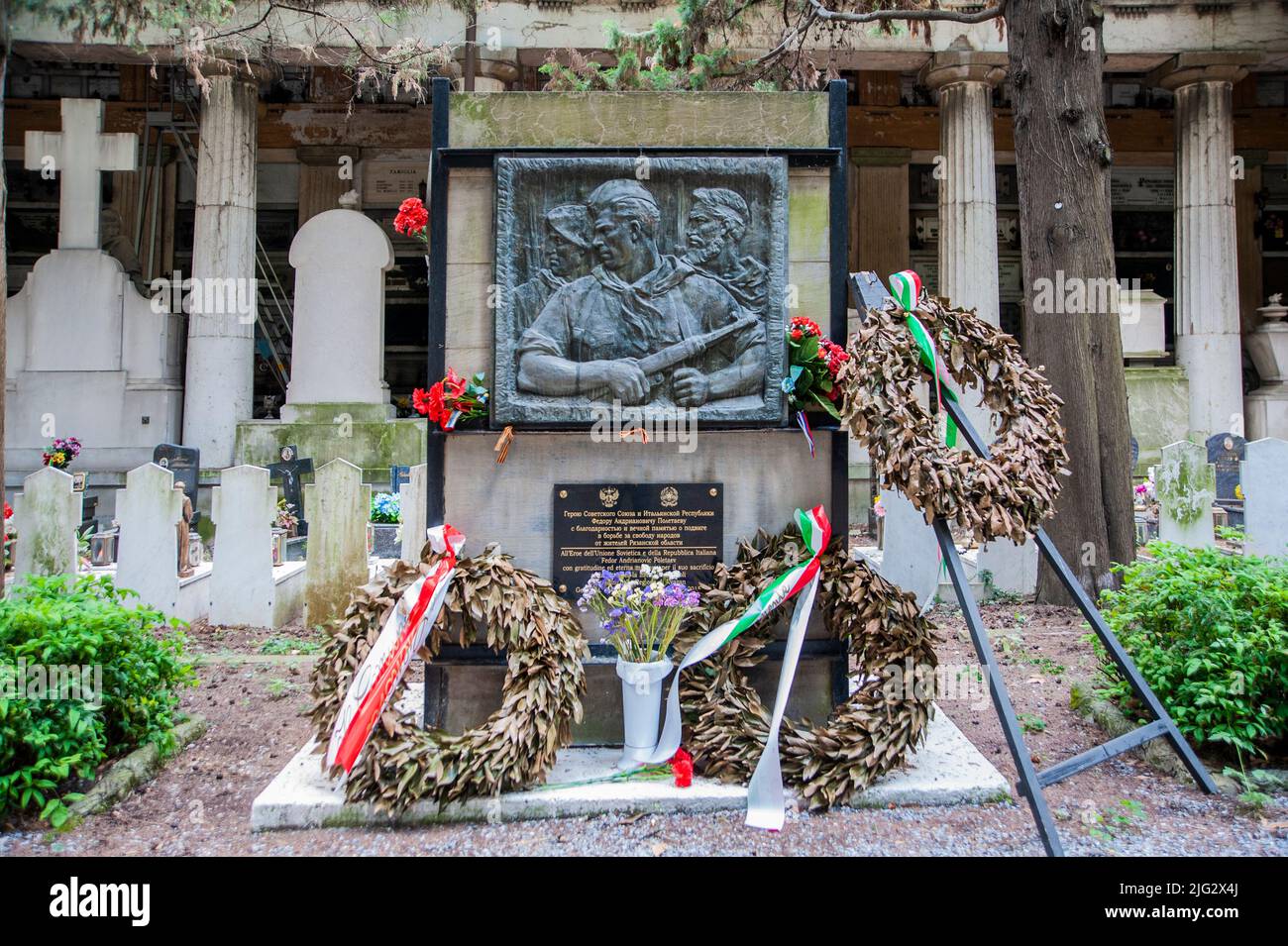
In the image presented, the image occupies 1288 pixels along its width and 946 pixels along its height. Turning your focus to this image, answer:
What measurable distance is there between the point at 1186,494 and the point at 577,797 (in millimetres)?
7616

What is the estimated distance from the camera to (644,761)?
175 inches

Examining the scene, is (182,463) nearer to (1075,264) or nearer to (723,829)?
(723,829)

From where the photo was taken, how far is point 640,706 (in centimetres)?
451

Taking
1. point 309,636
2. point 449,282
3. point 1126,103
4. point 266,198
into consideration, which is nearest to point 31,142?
point 266,198

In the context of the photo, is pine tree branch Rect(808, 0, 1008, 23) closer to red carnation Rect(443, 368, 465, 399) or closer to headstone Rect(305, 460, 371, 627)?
red carnation Rect(443, 368, 465, 399)

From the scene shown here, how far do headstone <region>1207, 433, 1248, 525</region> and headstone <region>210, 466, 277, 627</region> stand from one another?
37.1 feet

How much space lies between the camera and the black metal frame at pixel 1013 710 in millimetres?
3590

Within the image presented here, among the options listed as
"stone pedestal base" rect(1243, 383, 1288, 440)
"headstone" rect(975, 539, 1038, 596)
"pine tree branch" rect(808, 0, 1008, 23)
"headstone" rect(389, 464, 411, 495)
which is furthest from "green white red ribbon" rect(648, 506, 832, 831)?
"stone pedestal base" rect(1243, 383, 1288, 440)

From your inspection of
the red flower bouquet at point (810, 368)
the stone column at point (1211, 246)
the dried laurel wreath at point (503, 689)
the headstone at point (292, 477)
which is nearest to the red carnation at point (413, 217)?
the dried laurel wreath at point (503, 689)

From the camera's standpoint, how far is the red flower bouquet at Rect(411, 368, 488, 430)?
15.5 ft

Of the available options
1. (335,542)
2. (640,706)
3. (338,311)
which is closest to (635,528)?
(640,706)

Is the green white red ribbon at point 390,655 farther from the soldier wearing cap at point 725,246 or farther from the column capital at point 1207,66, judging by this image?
the column capital at point 1207,66

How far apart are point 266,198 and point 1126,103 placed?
21.3 meters

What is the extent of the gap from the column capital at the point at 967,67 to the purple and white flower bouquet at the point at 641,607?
14344 millimetres
